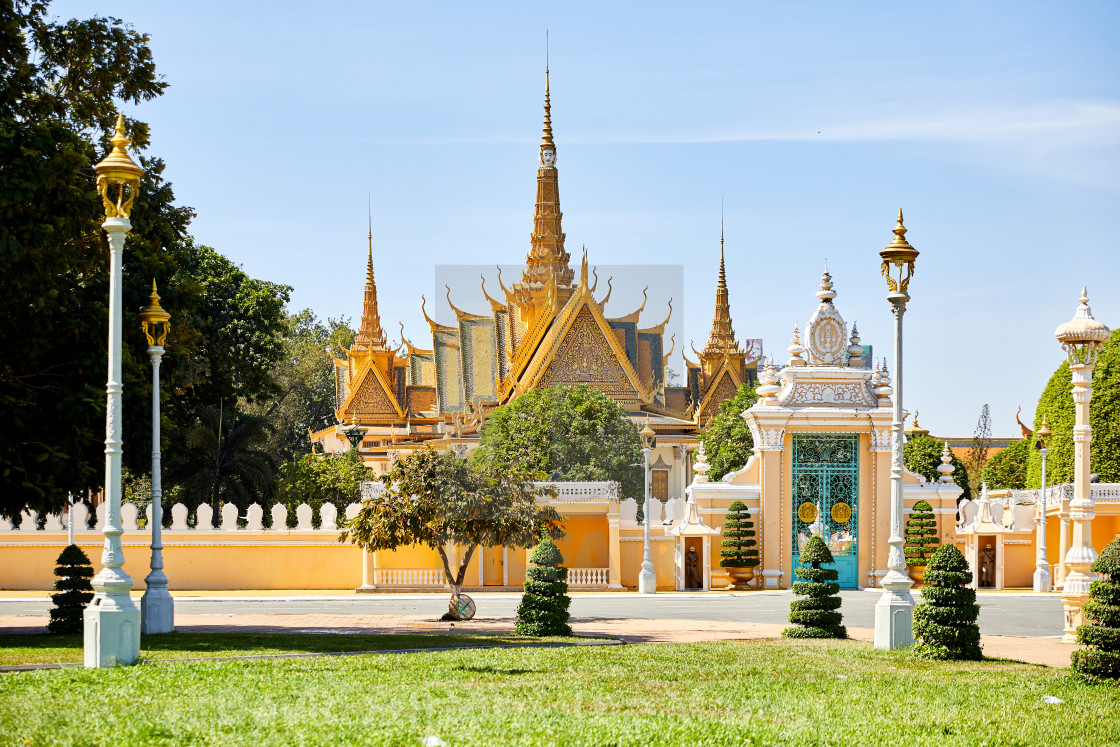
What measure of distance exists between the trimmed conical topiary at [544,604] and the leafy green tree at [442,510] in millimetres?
2954

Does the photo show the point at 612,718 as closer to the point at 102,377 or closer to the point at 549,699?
the point at 549,699

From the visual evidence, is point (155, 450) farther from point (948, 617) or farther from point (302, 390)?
point (302, 390)

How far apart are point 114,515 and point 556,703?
17.1 feet

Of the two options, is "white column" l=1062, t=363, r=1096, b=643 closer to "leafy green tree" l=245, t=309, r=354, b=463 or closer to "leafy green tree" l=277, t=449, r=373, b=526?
"leafy green tree" l=277, t=449, r=373, b=526

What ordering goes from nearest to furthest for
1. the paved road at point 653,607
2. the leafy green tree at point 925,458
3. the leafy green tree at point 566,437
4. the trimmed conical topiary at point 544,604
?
the trimmed conical topiary at point 544,604, the paved road at point 653,607, the leafy green tree at point 566,437, the leafy green tree at point 925,458

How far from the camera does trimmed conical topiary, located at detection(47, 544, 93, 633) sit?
19.1m

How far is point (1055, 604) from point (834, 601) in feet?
37.8

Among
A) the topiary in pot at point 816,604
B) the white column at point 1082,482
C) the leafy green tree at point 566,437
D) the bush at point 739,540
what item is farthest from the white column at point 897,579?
the leafy green tree at point 566,437

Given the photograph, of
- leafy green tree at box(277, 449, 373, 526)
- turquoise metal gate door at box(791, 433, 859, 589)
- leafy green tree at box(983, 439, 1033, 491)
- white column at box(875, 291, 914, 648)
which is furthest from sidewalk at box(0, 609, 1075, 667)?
leafy green tree at box(983, 439, 1033, 491)

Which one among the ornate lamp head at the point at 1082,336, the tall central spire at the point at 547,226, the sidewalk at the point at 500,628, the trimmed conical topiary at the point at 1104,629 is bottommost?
the sidewalk at the point at 500,628

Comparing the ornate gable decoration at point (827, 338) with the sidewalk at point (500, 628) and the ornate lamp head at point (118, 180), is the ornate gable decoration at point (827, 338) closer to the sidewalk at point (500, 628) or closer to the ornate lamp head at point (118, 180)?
the sidewalk at point (500, 628)

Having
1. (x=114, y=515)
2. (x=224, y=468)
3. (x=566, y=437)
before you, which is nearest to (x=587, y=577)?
(x=566, y=437)

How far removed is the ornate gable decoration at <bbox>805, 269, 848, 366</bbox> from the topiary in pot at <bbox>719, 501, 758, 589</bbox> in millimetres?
4419

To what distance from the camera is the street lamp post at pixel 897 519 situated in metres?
16.2
